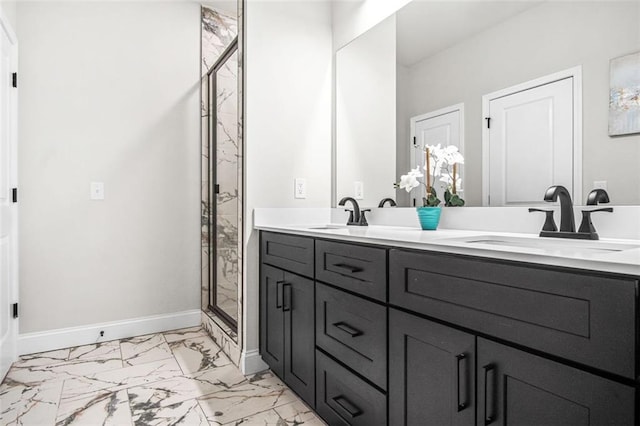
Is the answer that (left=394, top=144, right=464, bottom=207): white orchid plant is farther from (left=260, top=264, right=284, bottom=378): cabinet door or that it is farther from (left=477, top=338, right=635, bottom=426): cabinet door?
(left=477, top=338, right=635, bottom=426): cabinet door

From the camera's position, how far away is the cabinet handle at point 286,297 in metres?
1.82

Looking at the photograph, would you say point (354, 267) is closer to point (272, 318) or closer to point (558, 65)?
point (272, 318)

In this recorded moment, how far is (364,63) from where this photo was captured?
2291mm

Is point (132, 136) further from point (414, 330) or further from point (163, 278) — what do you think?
point (414, 330)

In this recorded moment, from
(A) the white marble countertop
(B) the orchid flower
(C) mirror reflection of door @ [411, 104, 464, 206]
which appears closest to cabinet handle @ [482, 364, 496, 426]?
(A) the white marble countertop

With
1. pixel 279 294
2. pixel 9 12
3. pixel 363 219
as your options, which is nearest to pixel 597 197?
pixel 363 219

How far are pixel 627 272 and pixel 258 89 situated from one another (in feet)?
6.34

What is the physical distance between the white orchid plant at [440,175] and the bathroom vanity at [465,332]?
1.39ft

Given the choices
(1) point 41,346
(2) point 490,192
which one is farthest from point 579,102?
(1) point 41,346

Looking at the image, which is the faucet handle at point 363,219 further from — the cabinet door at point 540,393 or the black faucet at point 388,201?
the cabinet door at point 540,393

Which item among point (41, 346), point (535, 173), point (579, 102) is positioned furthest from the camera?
point (41, 346)

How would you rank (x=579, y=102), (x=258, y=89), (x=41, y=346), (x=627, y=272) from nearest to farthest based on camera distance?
1. (x=627, y=272)
2. (x=579, y=102)
3. (x=258, y=89)
4. (x=41, y=346)

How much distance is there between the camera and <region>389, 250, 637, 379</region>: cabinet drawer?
0.68 metres

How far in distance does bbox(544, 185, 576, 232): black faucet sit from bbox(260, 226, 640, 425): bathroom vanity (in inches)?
4.7
